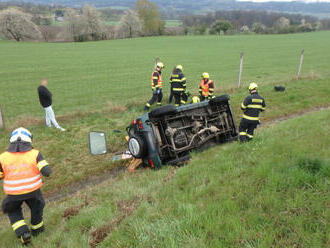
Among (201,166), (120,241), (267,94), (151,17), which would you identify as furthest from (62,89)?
(151,17)

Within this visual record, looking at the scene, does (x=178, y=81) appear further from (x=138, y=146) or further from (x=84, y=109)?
(x=138, y=146)

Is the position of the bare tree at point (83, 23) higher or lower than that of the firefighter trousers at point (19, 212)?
higher

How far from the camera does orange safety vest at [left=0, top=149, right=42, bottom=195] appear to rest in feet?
11.6

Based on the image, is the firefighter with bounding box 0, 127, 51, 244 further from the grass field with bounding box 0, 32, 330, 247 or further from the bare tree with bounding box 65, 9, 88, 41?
the bare tree with bounding box 65, 9, 88, 41

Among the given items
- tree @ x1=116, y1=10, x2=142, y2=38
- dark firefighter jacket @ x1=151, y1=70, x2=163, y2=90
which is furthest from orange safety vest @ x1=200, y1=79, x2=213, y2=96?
tree @ x1=116, y1=10, x2=142, y2=38

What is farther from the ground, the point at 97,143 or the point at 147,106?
the point at 147,106

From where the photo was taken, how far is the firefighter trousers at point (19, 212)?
11.9 feet

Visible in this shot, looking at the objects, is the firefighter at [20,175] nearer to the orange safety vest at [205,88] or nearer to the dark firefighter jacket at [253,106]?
the dark firefighter jacket at [253,106]

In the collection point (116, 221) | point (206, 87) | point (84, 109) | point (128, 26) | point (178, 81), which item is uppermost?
point (128, 26)

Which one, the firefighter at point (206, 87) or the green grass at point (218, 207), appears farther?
the firefighter at point (206, 87)

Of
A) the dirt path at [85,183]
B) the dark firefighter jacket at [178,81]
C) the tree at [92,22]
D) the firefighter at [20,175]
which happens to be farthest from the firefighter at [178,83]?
the tree at [92,22]

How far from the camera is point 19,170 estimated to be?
3.56m

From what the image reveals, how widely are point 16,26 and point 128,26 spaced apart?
→ 2785 centimetres

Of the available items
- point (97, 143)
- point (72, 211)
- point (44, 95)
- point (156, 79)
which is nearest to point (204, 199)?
point (72, 211)
